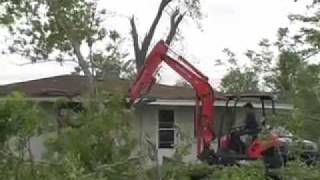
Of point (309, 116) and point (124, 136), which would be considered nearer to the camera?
point (124, 136)

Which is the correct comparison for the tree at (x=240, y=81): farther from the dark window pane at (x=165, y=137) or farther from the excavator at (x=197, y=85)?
the excavator at (x=197, y=85)

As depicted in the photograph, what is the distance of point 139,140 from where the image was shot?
19.1 feet

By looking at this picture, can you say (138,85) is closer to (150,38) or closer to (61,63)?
(61,63)

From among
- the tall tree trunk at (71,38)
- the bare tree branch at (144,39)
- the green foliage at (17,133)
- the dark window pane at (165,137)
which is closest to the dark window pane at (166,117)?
the dark window pane at (165,137)

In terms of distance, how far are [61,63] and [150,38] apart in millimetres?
7875

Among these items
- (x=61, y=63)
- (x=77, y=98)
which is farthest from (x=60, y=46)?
(x=77, y=98)

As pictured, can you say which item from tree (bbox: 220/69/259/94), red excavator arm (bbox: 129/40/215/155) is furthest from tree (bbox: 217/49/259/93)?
red excavator arm (bbox: 129/40/215/155)

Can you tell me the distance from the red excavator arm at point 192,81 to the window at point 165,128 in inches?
293

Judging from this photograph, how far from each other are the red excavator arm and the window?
7431 millimetres

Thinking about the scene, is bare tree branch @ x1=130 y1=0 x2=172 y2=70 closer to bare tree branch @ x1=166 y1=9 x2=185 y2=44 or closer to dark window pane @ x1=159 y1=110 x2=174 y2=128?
bare tree branch @ x1=166 y1=9 x2=185 y2=44

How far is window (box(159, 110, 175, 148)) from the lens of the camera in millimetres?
27234

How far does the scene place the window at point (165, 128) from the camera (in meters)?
27.2

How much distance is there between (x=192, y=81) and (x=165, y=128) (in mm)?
8308

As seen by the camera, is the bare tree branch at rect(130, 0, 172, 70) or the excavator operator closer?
the excavator operator
